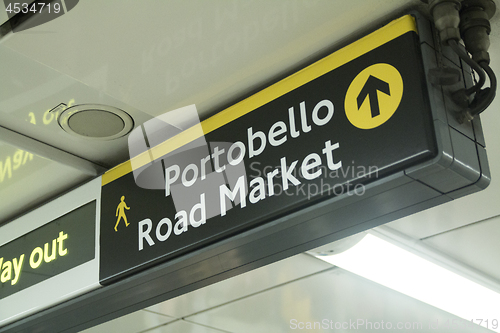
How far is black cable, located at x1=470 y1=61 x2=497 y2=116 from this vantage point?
984 millimetres

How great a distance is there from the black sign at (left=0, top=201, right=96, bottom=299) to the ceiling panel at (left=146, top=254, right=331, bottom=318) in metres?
1.06

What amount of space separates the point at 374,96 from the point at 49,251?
110 centimetres

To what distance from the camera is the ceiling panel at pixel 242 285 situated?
98.9 inches

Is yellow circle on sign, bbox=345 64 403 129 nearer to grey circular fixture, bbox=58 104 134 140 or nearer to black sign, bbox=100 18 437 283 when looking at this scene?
black sign, bbox=100 18 437 283

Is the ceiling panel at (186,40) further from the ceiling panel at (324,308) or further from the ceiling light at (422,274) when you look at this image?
the ceiling panel at (324,308)

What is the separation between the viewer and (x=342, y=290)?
2701 mm

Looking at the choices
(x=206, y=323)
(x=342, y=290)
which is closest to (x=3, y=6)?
(x=342, y=290)

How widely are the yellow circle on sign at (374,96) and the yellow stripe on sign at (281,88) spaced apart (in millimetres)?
66

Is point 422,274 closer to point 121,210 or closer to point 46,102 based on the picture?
point 121,210

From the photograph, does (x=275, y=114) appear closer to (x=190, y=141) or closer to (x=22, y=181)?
(x=190, y=141)

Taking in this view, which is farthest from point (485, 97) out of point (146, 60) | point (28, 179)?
point (28, 179)

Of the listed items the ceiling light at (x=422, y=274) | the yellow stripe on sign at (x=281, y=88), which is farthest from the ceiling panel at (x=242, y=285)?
the yellow stripe on sign at (x=281, y=88)

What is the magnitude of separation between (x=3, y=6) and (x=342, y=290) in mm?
2081

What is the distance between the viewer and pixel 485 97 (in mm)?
997
